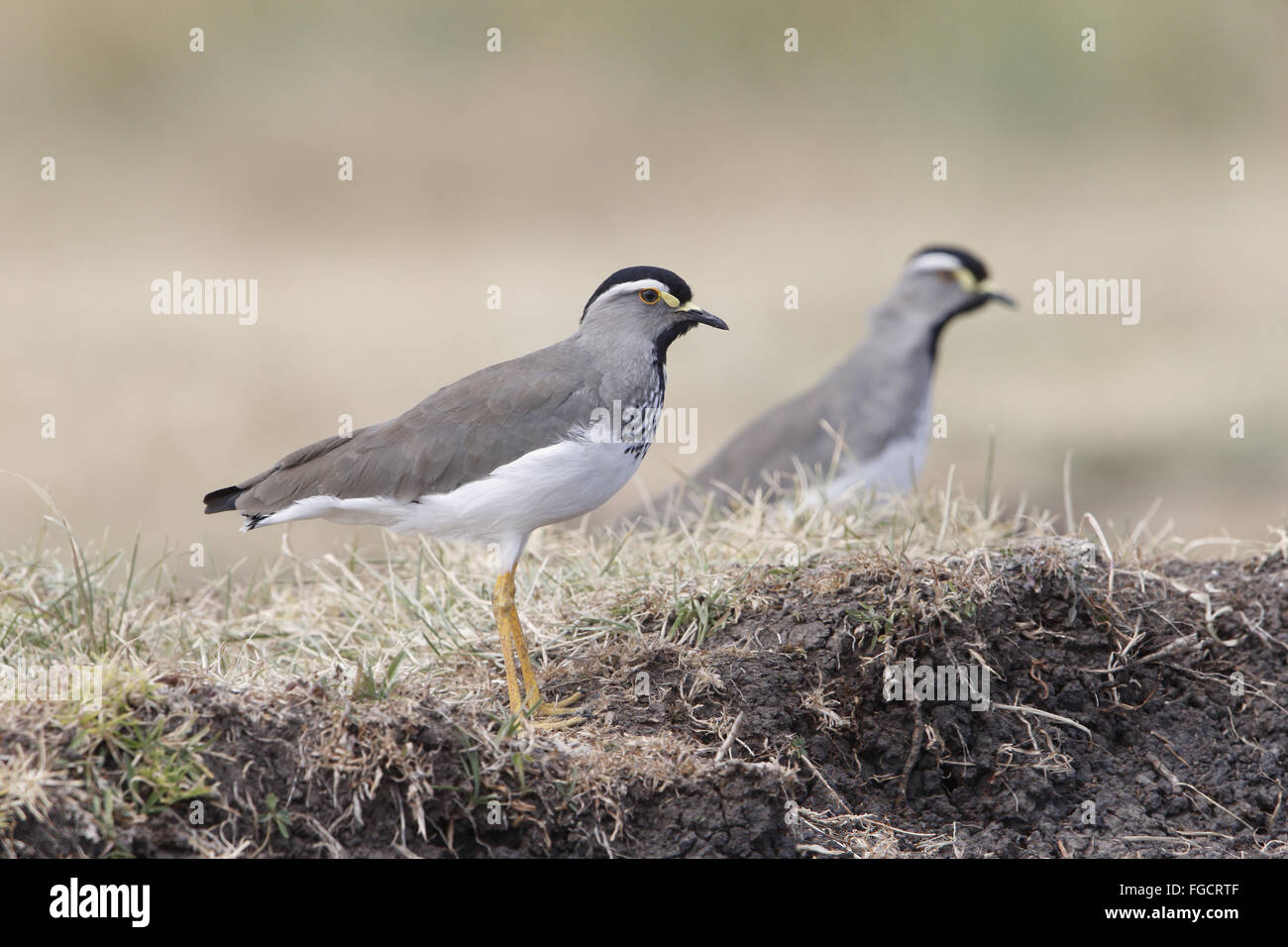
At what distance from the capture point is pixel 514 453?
4188mm

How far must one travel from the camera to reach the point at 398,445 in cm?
430

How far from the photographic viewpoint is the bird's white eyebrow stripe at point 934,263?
8398mm

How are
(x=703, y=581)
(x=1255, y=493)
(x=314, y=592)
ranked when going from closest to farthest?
1. (x=703, y=581)
2. (x=314, y=592)
3. (x=1255, y=493)

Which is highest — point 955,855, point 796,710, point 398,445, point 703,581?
point 398,445

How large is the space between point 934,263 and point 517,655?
4998 millimetres

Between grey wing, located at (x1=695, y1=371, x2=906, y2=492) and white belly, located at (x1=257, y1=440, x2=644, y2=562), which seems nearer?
white belly, located at (x1=257, y1=440, x2=644, y2=562)

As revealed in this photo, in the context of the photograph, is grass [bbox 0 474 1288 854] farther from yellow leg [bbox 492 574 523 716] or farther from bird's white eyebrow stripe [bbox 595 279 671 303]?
bird's white eyebrow stripe [bbox 595 279 671 303]

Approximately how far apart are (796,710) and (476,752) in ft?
3.26

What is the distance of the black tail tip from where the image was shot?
452 centimetres

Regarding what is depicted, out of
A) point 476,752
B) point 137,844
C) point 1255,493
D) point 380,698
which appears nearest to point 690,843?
point 476,752
